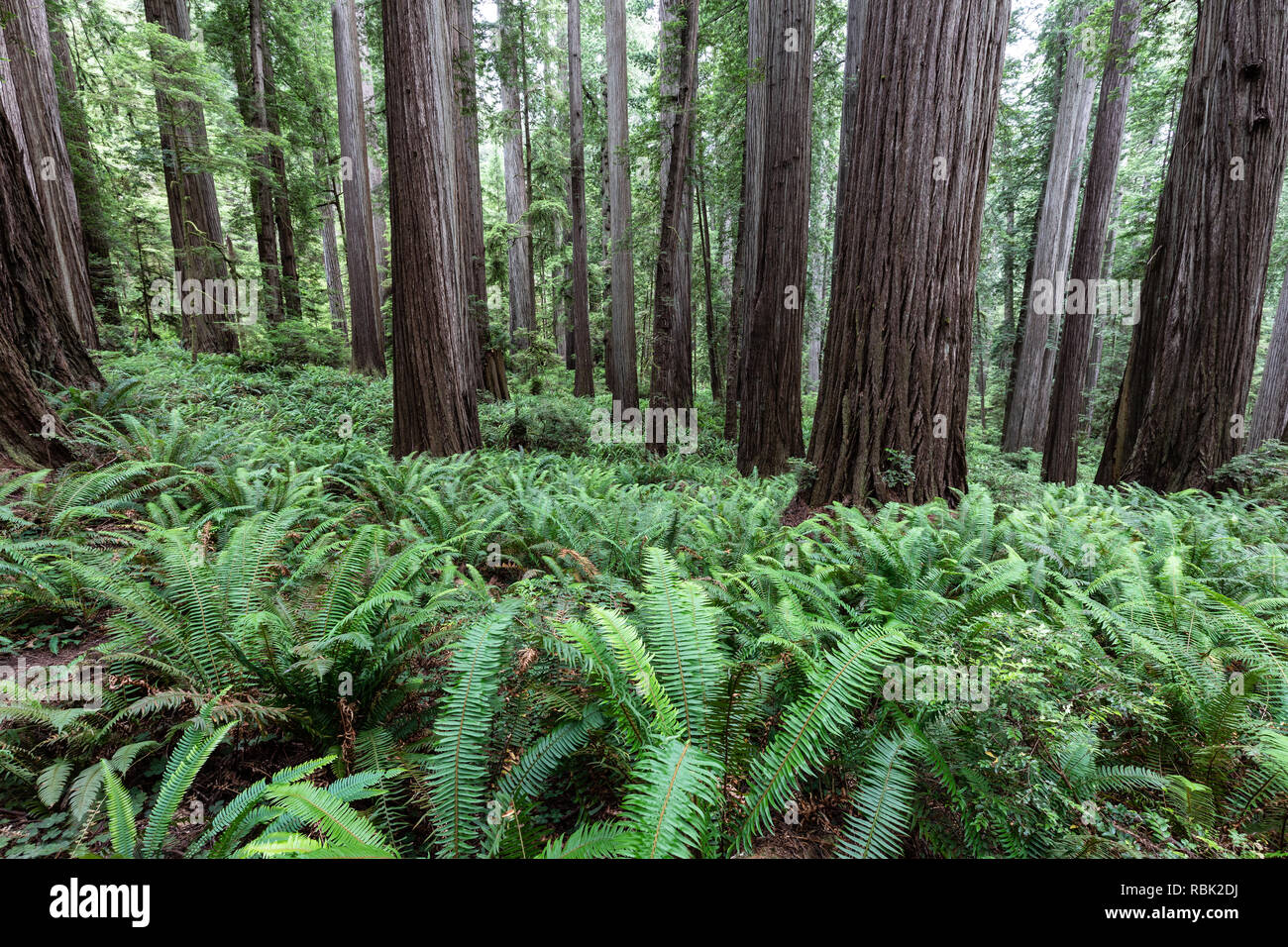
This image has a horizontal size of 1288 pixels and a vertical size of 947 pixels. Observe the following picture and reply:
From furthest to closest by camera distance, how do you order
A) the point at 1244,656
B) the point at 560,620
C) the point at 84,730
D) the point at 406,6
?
the point at 406,6 → the point at 560,620 → the point at 1244,656 → the point at 84,730

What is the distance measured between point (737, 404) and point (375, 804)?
1035cm

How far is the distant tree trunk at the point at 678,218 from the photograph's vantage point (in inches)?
327

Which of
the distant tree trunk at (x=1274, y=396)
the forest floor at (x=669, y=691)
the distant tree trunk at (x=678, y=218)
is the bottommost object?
the forest floor at (x=669, y=691)

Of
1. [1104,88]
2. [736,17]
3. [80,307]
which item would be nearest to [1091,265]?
[1104,88]

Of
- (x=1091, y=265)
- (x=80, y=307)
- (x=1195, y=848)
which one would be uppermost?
(x=1091, y=265)

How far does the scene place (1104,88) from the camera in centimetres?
1019

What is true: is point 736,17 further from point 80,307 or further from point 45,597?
point 45,597

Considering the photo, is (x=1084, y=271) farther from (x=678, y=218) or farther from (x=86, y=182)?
(x=86, y=182)

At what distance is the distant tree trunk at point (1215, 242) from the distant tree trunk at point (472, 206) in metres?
10.0

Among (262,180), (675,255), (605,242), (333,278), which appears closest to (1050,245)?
(675,255)

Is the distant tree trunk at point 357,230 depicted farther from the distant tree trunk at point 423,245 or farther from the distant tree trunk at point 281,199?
the distant tree trunk at point 423,245

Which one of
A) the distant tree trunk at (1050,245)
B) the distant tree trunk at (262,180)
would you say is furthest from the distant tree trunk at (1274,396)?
the distant tree trunk at (262,180)

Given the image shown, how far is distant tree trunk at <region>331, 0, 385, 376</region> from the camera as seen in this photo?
1298 cm

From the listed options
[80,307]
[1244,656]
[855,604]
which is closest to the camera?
[1244,656]
